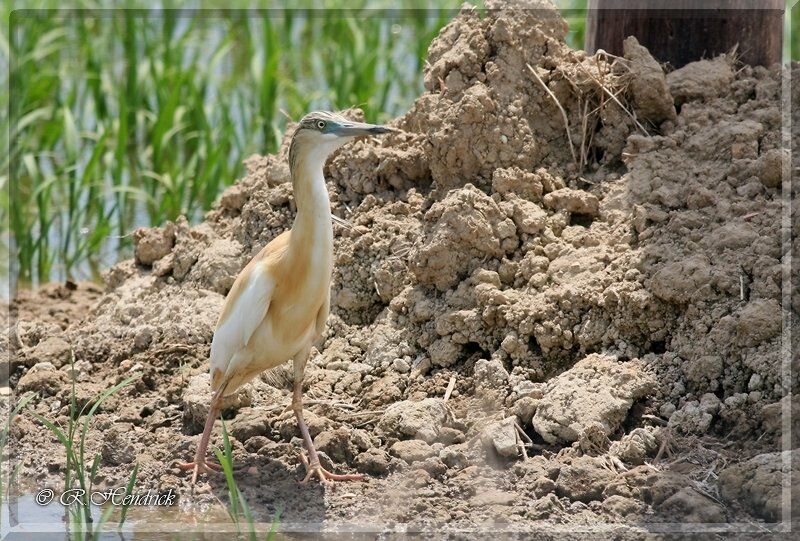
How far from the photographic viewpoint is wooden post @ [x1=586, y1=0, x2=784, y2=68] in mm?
6328

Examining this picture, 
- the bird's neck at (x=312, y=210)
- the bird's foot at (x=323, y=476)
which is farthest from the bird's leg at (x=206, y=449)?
the bird's neck at (x=312, y=210)

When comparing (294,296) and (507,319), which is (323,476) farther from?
(507,319)

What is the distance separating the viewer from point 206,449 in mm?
5418

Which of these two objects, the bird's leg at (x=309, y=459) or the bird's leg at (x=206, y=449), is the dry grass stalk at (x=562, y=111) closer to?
the bird's leg at (x=309, y=459)

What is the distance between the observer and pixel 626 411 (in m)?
5.29

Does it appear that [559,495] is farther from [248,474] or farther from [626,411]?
[248,474]

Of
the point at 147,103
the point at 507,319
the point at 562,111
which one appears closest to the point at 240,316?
the point at 507,319

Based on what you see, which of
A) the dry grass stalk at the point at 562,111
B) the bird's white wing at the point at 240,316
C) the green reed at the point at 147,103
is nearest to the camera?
the bird's white wing at the point at 240,316

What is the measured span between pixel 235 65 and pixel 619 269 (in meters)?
6.59

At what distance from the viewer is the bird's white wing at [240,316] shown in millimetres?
5277

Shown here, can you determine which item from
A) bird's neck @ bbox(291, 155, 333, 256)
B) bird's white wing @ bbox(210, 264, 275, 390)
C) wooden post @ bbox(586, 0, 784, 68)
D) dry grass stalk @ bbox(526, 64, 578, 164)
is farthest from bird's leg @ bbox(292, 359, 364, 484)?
wooden post @ bbox(586, 0, 784, 68)

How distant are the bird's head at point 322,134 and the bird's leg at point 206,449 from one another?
111cm

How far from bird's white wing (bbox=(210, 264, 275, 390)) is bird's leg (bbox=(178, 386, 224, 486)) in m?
0.07

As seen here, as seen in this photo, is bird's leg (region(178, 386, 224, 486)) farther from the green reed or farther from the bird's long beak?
the green reed
